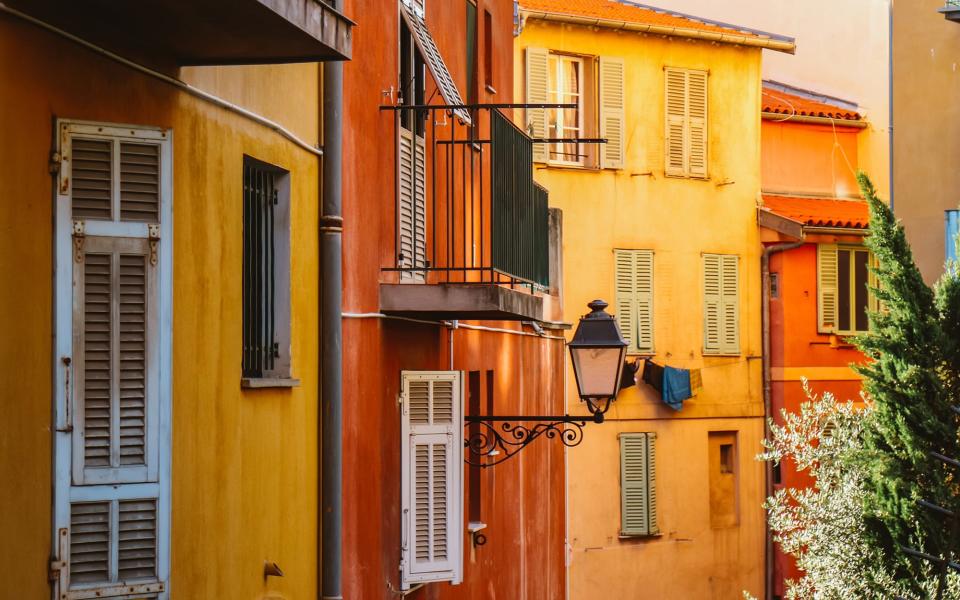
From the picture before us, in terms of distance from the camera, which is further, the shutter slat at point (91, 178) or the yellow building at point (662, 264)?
the yellow building at point (662, 264)

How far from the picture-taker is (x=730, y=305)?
2934cm

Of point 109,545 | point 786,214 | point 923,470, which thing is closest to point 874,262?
point 786,214

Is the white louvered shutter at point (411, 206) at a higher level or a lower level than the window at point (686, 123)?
lower

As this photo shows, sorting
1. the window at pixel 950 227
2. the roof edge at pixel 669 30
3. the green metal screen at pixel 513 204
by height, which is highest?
the roof edge at pixel 669 30

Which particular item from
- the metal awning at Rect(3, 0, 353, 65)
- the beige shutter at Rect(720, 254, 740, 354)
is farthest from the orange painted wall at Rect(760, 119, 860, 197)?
the metal awning at Rect(3, 0, 353, 65)

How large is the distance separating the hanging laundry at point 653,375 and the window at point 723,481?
1615 mm

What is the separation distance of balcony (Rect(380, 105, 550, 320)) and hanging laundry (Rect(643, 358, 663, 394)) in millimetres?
15073

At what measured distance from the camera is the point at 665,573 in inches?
1112

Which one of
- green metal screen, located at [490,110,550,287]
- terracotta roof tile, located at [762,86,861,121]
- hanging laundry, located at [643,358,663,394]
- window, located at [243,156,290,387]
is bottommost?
hanging laundry, located at [643,358,663,394]

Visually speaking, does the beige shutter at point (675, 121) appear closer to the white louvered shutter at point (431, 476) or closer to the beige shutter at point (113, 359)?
the white louvered shutter at point (431, 476)

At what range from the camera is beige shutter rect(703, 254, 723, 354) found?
29094mm

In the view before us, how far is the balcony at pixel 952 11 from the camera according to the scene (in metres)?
23.8

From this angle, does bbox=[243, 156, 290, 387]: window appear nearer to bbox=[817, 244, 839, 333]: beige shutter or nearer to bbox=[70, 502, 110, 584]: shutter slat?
bbox=[70, 502, 110, 584]: shutter slat

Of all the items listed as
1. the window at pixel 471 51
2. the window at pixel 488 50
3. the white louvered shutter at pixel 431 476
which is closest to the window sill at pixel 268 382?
the white louvered shutter at pixel 431 476
